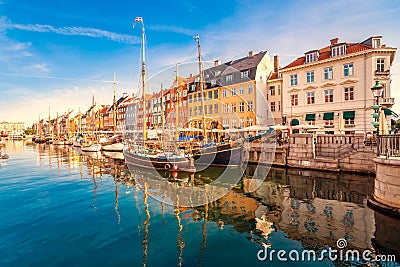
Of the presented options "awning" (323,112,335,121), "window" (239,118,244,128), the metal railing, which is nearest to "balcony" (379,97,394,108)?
"awning" (323,112,335,121)

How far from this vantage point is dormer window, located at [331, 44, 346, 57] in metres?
29.8

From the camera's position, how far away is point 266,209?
11859 millimetres

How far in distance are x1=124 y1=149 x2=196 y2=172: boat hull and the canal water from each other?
6.42m

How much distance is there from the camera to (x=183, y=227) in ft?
31.1

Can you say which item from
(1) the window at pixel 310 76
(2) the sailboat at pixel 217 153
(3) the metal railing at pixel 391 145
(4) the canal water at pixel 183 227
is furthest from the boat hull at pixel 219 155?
(1) the window at pixel 310 76

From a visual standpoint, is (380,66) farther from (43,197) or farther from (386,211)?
(43,197)

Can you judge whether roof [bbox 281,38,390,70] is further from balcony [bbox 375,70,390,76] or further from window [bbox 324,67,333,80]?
balcony [bbox 375,70,390,76]

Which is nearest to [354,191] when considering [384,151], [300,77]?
[384,151]

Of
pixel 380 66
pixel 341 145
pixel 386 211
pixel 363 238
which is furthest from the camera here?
pixel 380 66

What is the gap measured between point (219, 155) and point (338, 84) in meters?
19.3

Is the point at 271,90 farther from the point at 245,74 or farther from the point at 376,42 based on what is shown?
the point at 376,42

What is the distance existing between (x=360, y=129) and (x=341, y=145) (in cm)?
1014

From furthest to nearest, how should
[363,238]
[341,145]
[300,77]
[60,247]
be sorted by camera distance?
[300,77] < [341,145] < [363,238] < [60,247]

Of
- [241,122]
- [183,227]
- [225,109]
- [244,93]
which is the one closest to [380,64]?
[241,122]
